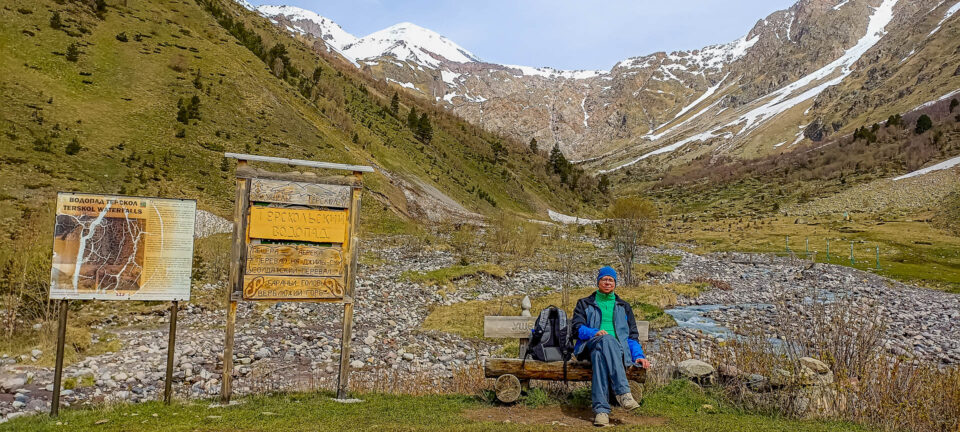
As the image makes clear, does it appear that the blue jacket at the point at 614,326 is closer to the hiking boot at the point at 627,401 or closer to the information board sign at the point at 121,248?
the hiking boot at the point at 627,401

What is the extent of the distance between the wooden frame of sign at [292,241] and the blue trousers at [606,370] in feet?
11.5

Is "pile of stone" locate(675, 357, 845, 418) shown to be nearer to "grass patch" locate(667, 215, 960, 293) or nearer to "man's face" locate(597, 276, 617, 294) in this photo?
"man's face" locate(597, 276, 617, 294)

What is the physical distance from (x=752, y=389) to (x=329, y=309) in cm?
1279

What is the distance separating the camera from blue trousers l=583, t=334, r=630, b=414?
6531mm

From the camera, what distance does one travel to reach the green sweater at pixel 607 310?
7254 millimetres

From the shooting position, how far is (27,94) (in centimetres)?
2714

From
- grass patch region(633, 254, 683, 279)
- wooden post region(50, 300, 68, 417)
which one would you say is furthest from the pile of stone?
grass patch region(633, 254, 683, 279)

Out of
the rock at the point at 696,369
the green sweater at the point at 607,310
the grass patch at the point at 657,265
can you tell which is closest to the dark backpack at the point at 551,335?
the green sweater at the point at 607,310

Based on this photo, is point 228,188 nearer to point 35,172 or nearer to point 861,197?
point 35,172

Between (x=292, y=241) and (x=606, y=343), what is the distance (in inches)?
184

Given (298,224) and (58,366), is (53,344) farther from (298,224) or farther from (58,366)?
(298,224)

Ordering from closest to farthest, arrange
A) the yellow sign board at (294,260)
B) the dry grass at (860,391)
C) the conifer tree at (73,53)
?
the dry grass at (860,391)
the yellow sign board at (294,260)
the conifer tree at (73,53)

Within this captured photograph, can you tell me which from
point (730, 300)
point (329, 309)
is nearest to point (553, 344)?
point (329, 309)

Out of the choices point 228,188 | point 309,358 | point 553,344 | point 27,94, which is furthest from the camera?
point 228,188
